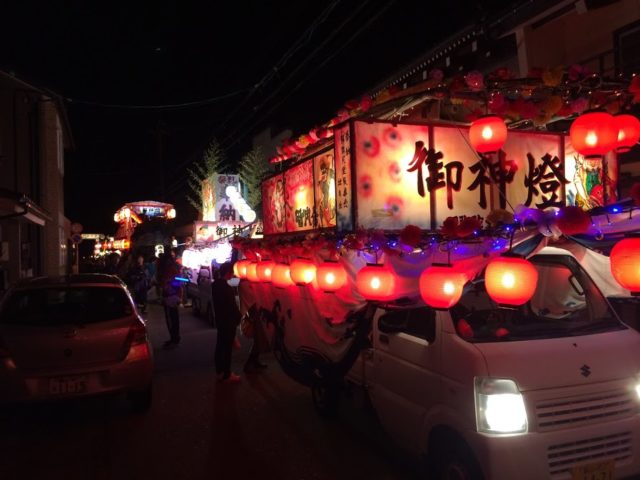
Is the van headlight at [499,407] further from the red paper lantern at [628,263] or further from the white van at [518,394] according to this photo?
the red paper lantern at [628,263]

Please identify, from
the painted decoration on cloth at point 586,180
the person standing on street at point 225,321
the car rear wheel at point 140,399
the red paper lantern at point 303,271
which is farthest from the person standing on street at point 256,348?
the painted decoration on cloth at point 586,180

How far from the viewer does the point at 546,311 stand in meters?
5.29

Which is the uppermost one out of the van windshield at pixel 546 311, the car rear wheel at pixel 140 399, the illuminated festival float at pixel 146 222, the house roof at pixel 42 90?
the house roof at pixel 42 90

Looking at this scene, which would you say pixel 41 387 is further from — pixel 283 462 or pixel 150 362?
pixel 283 462

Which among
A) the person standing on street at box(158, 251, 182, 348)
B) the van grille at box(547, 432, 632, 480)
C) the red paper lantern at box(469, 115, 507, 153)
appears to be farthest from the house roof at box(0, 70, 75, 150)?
the van grille at box(547, 432, 632, 480)

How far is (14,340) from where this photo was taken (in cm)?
590

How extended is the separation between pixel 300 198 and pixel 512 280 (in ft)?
17.0

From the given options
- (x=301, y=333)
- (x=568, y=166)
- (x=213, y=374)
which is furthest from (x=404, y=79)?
(x=213, y=374)

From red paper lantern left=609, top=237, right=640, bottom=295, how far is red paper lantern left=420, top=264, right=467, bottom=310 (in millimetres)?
1221

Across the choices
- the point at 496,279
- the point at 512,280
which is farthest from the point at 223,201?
the point at 512,280

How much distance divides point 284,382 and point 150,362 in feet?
8.52

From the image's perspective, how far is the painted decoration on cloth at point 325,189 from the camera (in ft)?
23.5

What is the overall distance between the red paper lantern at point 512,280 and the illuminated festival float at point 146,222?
77.5 feet

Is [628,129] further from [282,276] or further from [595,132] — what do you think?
[282,276]
